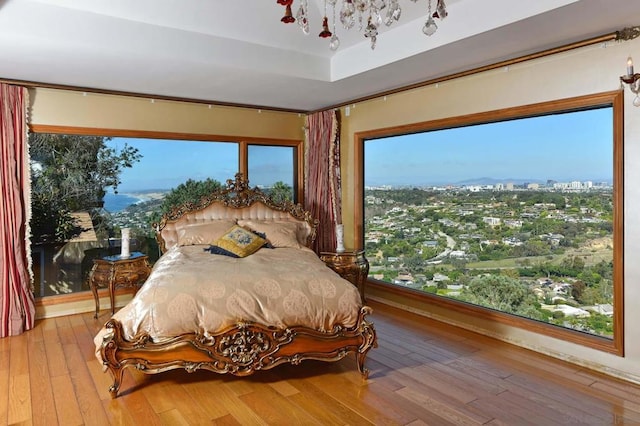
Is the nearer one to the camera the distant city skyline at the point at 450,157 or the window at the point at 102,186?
the distant city skyline at the point at 450,157

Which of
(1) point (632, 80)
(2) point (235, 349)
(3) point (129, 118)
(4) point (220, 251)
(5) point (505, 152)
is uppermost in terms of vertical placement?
(3) point (129, 118)

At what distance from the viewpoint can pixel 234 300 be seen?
3.05m

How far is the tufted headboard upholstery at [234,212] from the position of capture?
16.6 ft

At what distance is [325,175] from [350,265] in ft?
4.50

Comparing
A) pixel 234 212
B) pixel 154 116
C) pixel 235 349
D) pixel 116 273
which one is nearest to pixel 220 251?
pixel 234 212

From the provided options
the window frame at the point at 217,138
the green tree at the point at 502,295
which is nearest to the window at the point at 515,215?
the green tree at the point at 502,295

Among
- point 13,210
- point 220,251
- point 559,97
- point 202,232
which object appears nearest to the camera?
point 559,97

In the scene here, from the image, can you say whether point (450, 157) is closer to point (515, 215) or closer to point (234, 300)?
point (515, 215)

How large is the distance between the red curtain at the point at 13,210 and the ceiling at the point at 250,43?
11.5 inches

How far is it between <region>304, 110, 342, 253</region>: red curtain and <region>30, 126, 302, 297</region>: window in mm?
912

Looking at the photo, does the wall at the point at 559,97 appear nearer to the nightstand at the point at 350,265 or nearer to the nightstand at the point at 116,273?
the nightstand at the point at 350,265

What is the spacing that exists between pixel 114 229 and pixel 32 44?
7.40 feet

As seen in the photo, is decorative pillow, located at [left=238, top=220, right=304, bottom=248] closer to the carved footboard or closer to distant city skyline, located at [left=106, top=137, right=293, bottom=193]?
distant city skyline, located at [left=106, top=137, right=293, bottom=193]

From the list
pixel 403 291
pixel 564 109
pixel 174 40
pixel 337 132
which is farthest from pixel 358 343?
pixel 337 132
